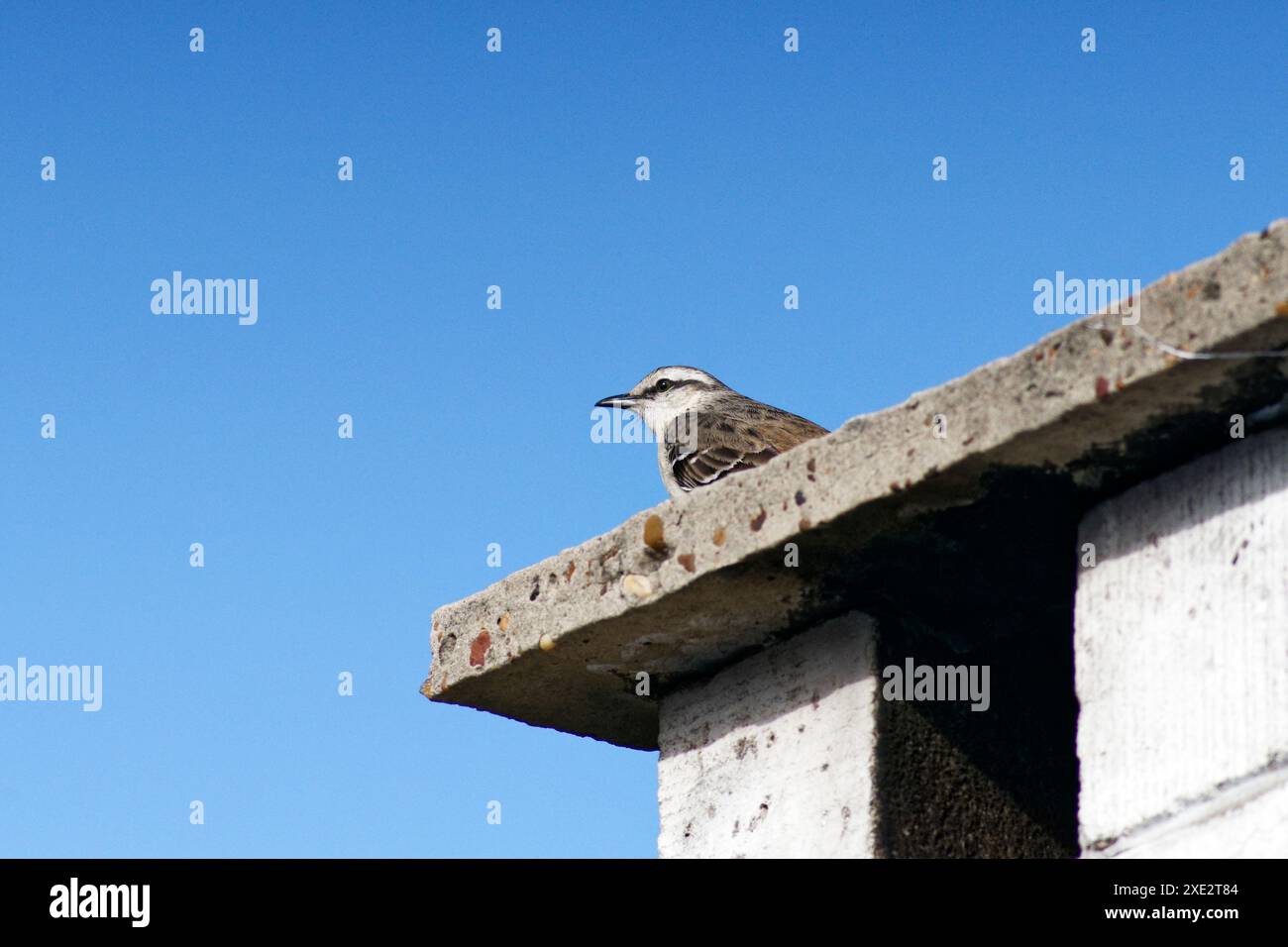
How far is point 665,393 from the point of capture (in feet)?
34.8

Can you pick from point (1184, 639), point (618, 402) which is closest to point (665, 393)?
point (618, 402)

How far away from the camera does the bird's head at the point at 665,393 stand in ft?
34.1

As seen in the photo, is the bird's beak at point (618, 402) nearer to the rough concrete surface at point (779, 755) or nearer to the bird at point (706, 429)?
the bird at point (706, 429)

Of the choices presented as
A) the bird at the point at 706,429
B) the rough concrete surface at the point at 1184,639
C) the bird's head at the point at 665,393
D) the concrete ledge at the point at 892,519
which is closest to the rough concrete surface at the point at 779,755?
the concrete ledge at the point at 892,519

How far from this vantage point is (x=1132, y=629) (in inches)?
149

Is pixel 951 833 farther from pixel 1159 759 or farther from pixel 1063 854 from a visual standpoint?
pixel 1159 759

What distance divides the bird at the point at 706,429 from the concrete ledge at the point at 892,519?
2.60 metres

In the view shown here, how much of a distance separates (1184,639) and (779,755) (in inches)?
43.4

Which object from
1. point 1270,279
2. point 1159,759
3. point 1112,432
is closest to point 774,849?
point 1159,759

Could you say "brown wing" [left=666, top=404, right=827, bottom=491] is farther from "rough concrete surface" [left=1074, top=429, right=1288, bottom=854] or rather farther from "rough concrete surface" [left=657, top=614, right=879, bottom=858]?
"rough concrete surface" [left=1074, top=429, right=1288, bottom=854]

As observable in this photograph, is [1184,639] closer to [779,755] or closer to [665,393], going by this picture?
[779,755]

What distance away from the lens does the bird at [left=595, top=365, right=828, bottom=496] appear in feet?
26.8

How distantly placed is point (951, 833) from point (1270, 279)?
154 cm
